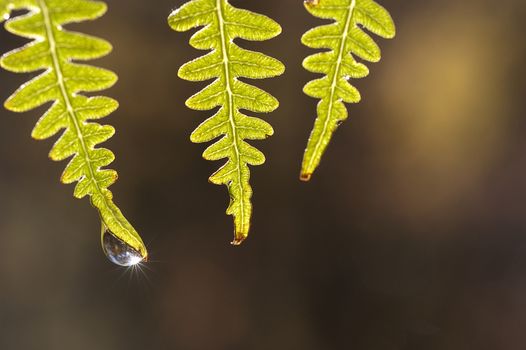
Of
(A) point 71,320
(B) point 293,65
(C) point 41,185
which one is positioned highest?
(B) point 293,65

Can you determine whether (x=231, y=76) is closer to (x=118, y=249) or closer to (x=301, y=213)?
(x=118, y=249)

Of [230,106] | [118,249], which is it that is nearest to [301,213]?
[118,249]

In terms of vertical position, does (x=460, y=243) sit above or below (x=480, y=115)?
below

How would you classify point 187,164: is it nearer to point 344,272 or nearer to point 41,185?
point 41,185

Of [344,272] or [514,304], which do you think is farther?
[344,272]

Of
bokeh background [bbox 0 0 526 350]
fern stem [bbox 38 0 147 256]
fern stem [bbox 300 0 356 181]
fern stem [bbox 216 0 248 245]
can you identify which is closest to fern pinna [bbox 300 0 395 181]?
fern stem [bbox 300 0 356 181]

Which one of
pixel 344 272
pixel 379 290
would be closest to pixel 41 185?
pixel 344 272

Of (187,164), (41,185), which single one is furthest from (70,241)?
(187,164)
